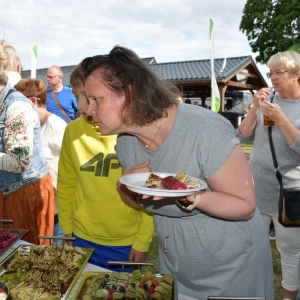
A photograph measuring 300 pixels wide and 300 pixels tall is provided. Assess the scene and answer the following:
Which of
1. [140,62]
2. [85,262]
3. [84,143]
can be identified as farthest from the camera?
[84,143]

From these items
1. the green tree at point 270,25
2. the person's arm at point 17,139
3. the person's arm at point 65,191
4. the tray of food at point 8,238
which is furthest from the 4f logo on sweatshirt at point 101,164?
the green tree at point 270,25

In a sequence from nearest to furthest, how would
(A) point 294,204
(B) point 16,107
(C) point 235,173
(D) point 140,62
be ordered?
(C) point 235,173, (D) point 140,62, (B) point 16,107, (A) point 294,204

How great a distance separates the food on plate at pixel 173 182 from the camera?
1214 millimetres

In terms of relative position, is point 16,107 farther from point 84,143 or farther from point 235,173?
point 235,173

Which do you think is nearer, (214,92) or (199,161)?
(199,161)

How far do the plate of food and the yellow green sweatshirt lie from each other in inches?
20.6

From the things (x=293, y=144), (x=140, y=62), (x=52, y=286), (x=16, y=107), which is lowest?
(x=52, y=286)

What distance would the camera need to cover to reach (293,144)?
2416mm

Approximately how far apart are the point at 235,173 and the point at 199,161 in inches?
5.5

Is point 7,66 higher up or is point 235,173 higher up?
point 7,66

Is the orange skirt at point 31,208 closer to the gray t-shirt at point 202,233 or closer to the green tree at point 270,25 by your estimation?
the gray t-shirt at point 202,233

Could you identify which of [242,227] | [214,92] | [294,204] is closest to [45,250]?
[242,227]

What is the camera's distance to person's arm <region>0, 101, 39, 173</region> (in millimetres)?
2070

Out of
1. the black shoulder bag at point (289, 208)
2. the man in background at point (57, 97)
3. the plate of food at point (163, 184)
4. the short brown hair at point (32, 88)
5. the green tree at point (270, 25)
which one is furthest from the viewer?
the green tree at point (270, 25)
